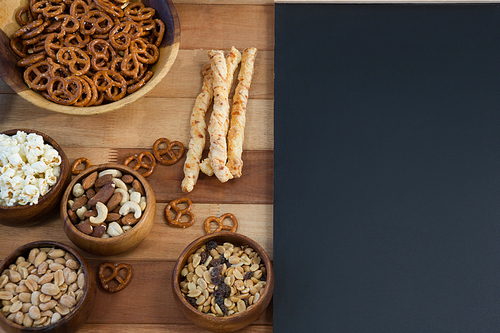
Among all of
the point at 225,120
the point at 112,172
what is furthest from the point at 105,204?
the point at 225,120

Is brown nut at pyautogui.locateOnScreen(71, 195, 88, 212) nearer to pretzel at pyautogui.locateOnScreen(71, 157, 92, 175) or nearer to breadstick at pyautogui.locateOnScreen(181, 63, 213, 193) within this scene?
pretzel at pyautogui.locateOnScreen(71, 157, 92, 175)

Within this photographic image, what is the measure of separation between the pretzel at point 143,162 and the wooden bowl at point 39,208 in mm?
270

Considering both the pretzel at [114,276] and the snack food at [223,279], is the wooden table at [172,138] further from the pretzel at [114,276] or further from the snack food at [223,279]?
the snack food at [223,279]

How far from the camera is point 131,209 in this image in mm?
1604

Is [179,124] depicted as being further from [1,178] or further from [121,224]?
[1,178]

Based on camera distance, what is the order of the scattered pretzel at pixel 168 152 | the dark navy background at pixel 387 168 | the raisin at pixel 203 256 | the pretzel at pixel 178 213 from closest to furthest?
the raisin at pixel 203 256 < the dark navy background at pixel 387 168 < the pretzel at pixel 178 213 < the scattered pretzel at pixel 168 152

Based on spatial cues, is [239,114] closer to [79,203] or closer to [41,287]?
[79,203]

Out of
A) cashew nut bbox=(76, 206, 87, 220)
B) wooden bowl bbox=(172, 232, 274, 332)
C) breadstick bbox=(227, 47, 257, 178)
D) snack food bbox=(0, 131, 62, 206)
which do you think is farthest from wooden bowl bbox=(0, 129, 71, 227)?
breadstick bbox=(227, 47, 257, 178)

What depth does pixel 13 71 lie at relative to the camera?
1.79 meters

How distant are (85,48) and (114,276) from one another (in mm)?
962

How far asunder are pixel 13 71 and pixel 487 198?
2.03 meters

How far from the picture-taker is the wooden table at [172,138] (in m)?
1.66

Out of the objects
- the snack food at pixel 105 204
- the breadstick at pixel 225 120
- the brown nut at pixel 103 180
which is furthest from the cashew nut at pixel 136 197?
the breadstick at pixel 225 120

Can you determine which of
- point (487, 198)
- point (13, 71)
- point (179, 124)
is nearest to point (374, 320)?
point (487, 198)
